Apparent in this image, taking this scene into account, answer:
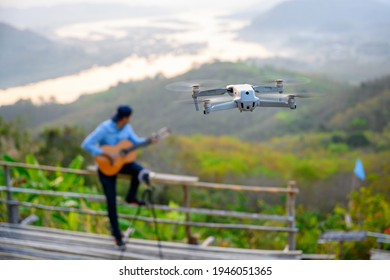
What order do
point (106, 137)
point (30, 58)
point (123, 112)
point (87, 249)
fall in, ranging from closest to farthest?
point (30, 58)
point (123, 112)
point (106, 137)
point (87, 249)

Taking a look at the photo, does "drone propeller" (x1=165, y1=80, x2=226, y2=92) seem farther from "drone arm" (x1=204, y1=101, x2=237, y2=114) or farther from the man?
the man

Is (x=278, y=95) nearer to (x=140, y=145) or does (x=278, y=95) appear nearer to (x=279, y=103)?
(x=279, y=103)

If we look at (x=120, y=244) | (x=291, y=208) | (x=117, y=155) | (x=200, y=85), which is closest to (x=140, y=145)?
(x=117, y=155)
